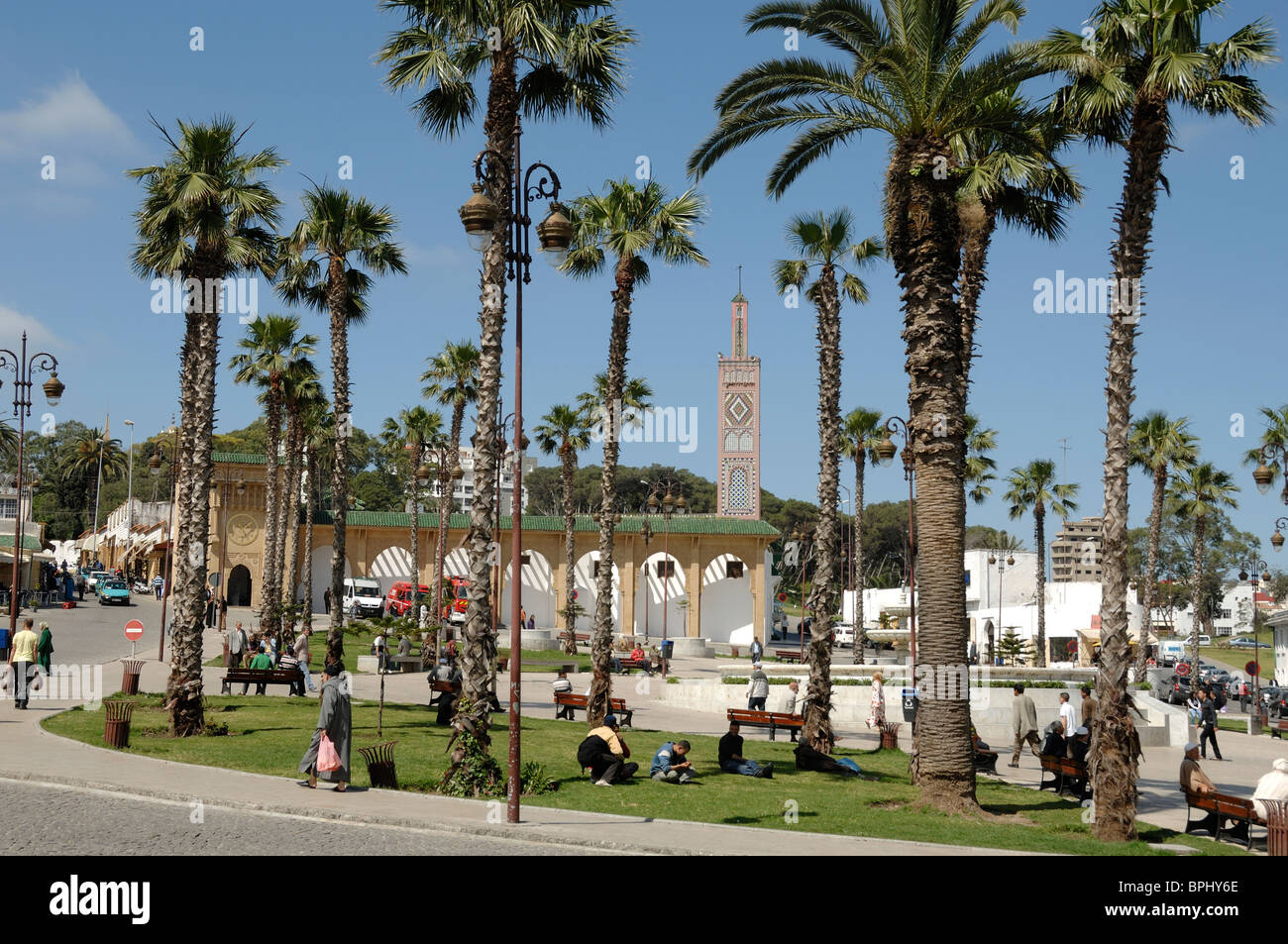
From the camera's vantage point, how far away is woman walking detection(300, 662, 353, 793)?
44.5 feet

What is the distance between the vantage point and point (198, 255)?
1980 cm

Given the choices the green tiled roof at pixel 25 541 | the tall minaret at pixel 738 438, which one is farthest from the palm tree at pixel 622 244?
the green tiled roof at pixel 25 541

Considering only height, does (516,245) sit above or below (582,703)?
above

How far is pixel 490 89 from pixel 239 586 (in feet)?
149

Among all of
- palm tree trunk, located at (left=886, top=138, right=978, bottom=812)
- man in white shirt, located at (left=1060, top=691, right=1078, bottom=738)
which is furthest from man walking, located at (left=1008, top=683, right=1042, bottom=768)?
palm tree trunk, located at (left=886, top=138, right=978, bottom=812)

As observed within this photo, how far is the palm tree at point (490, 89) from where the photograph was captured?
15.7 metres

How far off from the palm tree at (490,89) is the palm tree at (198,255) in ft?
12.2

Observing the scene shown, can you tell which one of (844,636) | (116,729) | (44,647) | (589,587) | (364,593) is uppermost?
(589,587)

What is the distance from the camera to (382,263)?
30.8m

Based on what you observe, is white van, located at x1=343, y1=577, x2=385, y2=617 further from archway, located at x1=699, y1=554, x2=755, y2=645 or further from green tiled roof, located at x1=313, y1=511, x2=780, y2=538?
archway, located at x1=699, y1=554, x2=755, y2=645

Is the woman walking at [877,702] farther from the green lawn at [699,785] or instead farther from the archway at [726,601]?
the archway at [726,601]

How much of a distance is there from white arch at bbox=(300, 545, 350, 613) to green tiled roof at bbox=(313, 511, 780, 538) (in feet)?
5.42

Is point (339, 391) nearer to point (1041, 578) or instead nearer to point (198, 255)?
point (198, 255)

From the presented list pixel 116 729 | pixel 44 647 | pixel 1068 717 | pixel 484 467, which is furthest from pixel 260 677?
pixel 1068 717
